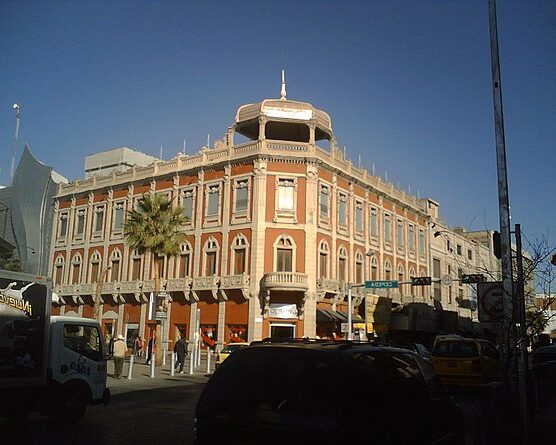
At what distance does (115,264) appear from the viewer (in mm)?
46156

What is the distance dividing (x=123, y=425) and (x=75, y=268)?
4136 centimetres

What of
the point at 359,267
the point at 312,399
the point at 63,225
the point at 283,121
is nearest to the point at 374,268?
the point at 359,267

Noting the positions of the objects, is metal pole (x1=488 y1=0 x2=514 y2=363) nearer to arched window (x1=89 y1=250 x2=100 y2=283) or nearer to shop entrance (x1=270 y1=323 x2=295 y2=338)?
shop entrance (x1=270 y1=323 x2=295 y2=338)

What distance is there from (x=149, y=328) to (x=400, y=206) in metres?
24.2

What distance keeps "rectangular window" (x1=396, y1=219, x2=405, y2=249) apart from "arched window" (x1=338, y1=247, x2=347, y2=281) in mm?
9523

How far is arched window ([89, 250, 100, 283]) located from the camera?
1859 inches

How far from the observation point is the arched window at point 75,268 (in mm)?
48844

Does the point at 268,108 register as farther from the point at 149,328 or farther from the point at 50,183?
the point at 50,183

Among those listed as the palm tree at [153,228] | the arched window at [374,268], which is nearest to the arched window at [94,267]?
the palm tree at [153,228]

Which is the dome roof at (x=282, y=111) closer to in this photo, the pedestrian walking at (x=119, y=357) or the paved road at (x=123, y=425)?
the pedestrian walking at (x=119, y=357)

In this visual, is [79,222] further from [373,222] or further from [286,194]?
[373,222]

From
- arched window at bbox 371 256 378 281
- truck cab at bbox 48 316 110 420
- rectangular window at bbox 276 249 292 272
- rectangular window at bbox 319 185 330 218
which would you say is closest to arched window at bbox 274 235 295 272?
rectangular window at bbox 276 249 292 272

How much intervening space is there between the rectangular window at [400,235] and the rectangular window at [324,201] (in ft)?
38.6

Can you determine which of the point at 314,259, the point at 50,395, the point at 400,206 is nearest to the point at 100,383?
the point at 50,395
